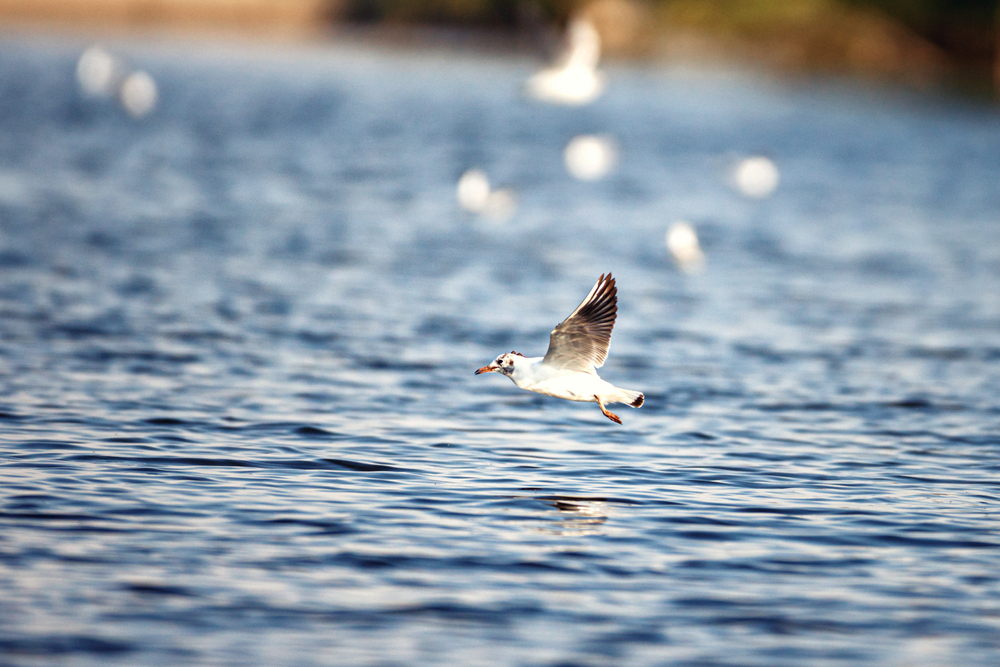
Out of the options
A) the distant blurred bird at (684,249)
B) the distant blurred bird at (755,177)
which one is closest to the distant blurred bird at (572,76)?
the distant blurred bird at (684,249)

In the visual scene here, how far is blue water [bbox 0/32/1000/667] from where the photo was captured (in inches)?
330

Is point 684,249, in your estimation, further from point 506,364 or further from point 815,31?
point 815,31

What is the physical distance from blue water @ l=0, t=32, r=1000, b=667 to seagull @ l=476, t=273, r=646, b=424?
2.59 feet

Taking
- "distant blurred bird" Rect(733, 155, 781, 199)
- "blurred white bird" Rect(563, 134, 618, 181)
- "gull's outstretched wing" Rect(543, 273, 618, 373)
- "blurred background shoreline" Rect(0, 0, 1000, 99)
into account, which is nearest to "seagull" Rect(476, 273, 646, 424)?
"gull's outstretched wing" Rect(543, 273, 618, 373)

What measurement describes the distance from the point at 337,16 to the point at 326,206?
264 ft

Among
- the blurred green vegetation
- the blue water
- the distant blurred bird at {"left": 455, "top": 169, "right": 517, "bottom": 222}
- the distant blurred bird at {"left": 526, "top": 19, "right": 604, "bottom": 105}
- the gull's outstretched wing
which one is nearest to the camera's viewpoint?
the blue water

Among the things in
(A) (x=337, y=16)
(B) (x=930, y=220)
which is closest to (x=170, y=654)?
(B) (x=930, y=220)

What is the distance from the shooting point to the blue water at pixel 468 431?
8375 mm

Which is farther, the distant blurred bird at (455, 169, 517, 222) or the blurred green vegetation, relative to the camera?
the blurred green vegetation

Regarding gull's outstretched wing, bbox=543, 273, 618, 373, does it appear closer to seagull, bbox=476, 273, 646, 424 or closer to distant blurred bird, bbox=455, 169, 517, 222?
seagull, bbox=476, 273, 646, 424

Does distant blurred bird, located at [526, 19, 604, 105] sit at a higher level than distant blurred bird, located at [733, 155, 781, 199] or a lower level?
lower

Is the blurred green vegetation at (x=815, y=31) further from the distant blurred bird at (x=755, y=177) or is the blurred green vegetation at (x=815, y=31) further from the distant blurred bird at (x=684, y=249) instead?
the distant blurred bird at (x=684, y=249)

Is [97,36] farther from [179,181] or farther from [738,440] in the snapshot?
[738,440]

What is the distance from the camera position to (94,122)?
1636 inches
